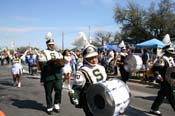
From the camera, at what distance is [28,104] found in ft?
33.4

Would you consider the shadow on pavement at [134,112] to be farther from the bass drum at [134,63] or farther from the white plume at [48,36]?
the white plume at [48,36]

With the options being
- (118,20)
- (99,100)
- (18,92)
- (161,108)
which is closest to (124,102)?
(99,100)

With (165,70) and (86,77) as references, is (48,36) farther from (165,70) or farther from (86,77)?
(86,77)

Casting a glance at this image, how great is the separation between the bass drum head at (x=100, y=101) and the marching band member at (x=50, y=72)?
3.75 meters

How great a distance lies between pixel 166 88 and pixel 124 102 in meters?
4.01

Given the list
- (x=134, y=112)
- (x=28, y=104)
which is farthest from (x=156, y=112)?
(x=28, y=104)

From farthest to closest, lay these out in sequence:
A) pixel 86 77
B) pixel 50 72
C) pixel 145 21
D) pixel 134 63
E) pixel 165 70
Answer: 1. pixel 145 21
2. pixel 50 72
3. pixel 134 63
4. pixel 165 70
5. pixel 86 77

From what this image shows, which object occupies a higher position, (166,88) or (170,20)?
(170,20)

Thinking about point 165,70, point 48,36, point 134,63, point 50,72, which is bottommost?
point 50,72

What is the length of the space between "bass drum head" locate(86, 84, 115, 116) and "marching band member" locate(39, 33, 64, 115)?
147 inches

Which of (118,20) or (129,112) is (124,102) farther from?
(118,20)

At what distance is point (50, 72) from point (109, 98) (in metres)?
4.35

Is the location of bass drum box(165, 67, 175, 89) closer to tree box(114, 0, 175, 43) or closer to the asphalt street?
the asphalt street

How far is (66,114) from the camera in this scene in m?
8.70
